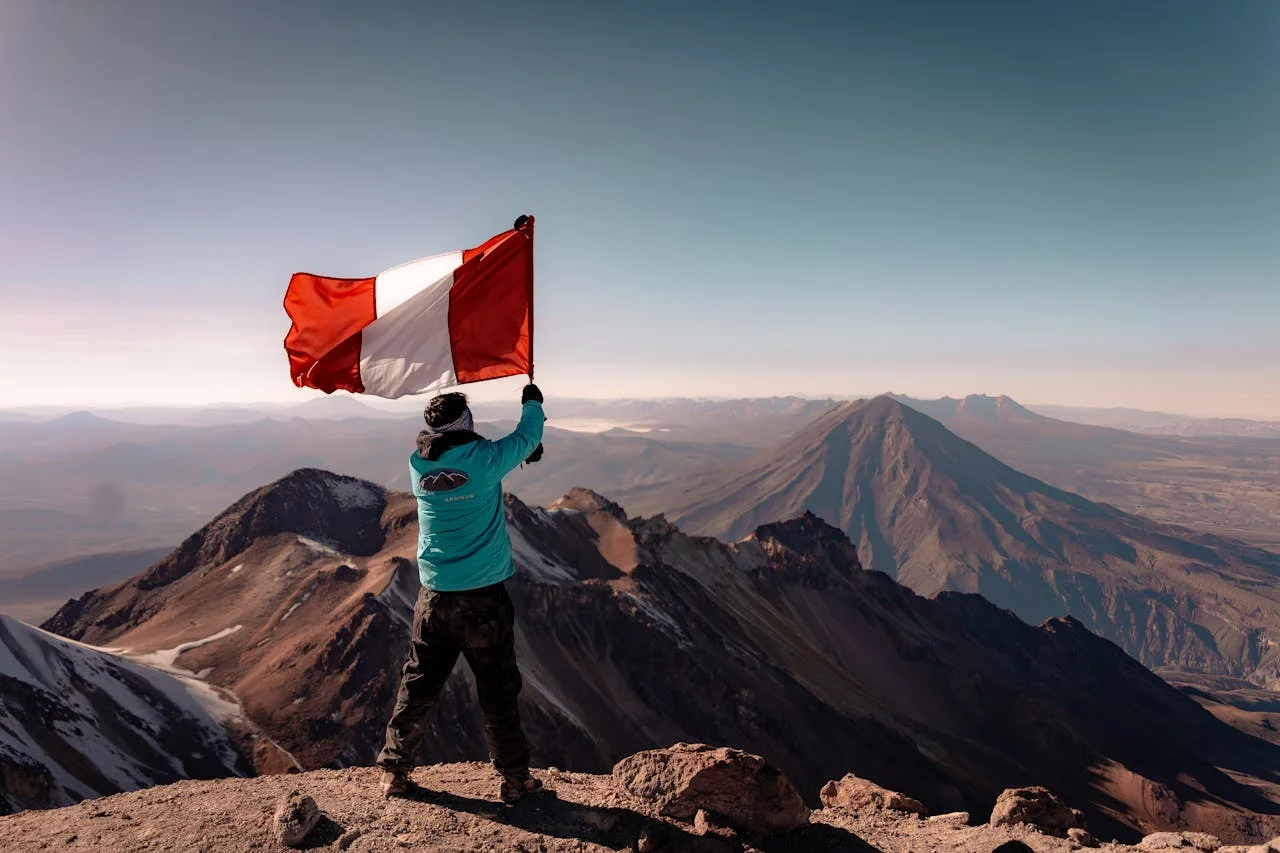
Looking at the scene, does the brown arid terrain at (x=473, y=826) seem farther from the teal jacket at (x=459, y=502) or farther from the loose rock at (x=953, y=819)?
the teal jacket at (x=459, y=502)

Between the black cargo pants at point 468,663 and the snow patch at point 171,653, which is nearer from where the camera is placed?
the black cargo pants at point 468,663

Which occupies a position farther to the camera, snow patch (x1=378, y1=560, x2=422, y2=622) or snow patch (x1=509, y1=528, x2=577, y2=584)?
snow patch (x1=509, y1=528, x2=577, y2=584)

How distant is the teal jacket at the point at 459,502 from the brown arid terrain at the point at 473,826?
6.65ft

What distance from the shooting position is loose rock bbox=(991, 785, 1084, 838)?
23.8ft

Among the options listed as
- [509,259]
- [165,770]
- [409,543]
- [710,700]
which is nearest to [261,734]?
[165,770]

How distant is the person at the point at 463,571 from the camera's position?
5.23 m

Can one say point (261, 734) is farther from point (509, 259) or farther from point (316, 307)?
point (509, 259)

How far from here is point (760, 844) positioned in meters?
5.50

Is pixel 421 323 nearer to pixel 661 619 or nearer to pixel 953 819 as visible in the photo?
pixel 953 819

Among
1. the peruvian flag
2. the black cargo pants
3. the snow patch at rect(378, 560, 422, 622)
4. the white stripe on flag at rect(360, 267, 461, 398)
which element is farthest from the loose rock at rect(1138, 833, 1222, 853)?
the snow patch at rect(378, 560, 422, 622)

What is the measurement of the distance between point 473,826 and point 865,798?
19.3 feet

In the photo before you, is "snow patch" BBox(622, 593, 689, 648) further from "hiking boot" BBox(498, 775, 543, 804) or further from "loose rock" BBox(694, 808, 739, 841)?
"loose rock" BBox(694, 808, 739, 841)

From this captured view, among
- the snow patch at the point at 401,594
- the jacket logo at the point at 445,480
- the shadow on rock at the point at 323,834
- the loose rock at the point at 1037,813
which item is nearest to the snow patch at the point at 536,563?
the snow patch at the point at 401,594

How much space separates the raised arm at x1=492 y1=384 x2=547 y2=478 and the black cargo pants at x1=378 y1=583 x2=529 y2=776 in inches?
42.5
